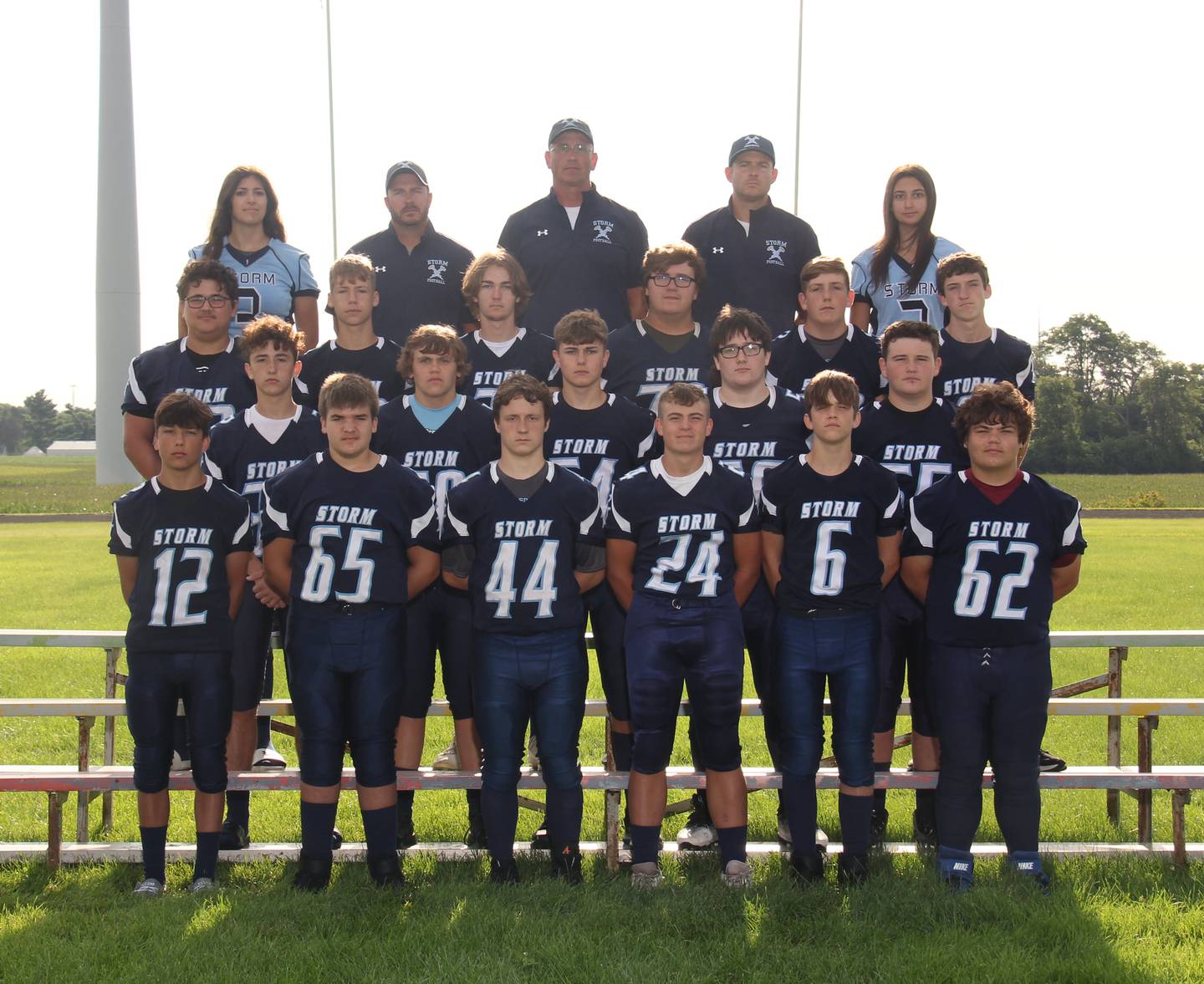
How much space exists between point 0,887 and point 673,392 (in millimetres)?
3369

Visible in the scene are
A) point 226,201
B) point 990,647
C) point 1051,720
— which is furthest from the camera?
point 1051,720

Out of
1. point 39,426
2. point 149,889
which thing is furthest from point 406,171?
point 39,426

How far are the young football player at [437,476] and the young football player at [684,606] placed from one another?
2.53 feet

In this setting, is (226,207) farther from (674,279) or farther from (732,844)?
(732,844)

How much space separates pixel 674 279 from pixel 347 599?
2.18 meters

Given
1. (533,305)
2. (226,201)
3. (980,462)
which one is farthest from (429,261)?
(980,462)

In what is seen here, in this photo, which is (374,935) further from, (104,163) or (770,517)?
(104,163)

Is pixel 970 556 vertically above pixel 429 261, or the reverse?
pixel 429 261

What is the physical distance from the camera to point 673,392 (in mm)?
4395

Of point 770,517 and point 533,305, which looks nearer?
point 770,517

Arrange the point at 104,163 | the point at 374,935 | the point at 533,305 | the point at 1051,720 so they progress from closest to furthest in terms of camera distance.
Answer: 1. the point at 374,935
2. the point at 533,305
3. the point at 1051,720
4. the point at 104,163

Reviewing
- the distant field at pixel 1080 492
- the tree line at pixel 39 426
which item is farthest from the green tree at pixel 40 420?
the distant field at pixel 1080 492

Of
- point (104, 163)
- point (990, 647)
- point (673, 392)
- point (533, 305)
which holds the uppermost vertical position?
point (104, 163)

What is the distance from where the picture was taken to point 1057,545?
4.33 meters
